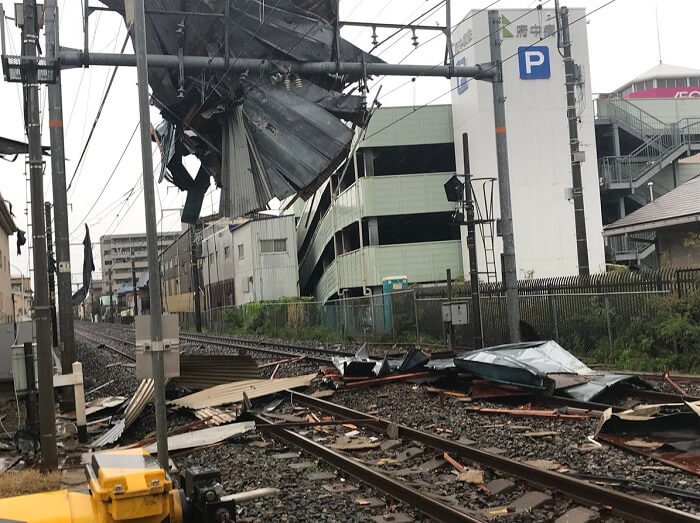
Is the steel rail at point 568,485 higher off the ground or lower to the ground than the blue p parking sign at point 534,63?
lower

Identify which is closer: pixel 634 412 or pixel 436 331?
pixel 634 412

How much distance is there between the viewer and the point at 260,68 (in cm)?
1522

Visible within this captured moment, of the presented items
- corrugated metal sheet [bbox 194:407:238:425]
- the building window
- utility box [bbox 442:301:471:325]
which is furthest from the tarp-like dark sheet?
the building window

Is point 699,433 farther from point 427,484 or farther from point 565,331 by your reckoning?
point 565,331

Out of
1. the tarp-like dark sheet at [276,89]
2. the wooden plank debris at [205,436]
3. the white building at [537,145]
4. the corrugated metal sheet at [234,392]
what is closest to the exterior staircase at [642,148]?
the white building at [537,145]

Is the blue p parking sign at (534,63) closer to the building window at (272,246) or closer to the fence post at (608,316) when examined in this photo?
the building window at (272,246)

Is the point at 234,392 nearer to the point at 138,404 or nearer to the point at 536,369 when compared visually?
the point at 138,404

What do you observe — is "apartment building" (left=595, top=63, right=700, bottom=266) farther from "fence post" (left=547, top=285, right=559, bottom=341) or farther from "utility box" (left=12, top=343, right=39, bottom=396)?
"utility box" (left=12, top=343, right=39, bottom=396)

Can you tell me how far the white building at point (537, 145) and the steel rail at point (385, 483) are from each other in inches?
1113

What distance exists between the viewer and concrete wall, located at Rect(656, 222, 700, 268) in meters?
21.1

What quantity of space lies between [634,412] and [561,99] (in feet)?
102

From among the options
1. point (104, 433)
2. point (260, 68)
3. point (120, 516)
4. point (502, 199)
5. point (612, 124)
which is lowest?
point (104, 433)

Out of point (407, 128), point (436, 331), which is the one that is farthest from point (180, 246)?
point (436, 331)

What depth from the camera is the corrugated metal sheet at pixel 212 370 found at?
51.5 feet
